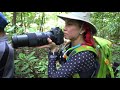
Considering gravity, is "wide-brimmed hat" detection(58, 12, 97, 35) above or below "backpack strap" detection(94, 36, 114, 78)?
above

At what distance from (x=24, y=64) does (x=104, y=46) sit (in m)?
1.68

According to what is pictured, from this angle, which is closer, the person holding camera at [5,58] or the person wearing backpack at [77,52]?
the person wearing backpack at [77,52]

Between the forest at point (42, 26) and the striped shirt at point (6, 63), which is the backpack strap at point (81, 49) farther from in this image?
the forest at point (42, 26)

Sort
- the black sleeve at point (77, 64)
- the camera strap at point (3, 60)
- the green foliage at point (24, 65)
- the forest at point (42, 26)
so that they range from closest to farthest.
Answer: the black sleeve at point (77, 64)
the camera strap at point (3, 60)
the green foliage at point (24, 65)
the forest at point (42, 26)

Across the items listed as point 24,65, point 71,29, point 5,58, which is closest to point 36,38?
point 71,29

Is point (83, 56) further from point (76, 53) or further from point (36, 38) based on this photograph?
point (36, 38)

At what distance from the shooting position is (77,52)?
1.74 metres

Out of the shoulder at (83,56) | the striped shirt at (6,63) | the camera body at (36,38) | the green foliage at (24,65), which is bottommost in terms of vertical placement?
the green foliage at (24,65)

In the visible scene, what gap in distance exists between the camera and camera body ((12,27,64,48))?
5.98 feet

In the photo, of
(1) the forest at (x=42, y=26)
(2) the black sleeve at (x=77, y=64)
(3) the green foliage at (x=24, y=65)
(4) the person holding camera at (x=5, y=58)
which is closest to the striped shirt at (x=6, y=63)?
(4) the person holding camera at (x=5, y=58)

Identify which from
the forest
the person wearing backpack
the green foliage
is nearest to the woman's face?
the person wearing backpack

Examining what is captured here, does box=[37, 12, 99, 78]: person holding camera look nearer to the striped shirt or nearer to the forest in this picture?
the striped shirt

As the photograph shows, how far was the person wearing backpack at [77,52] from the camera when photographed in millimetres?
1737
